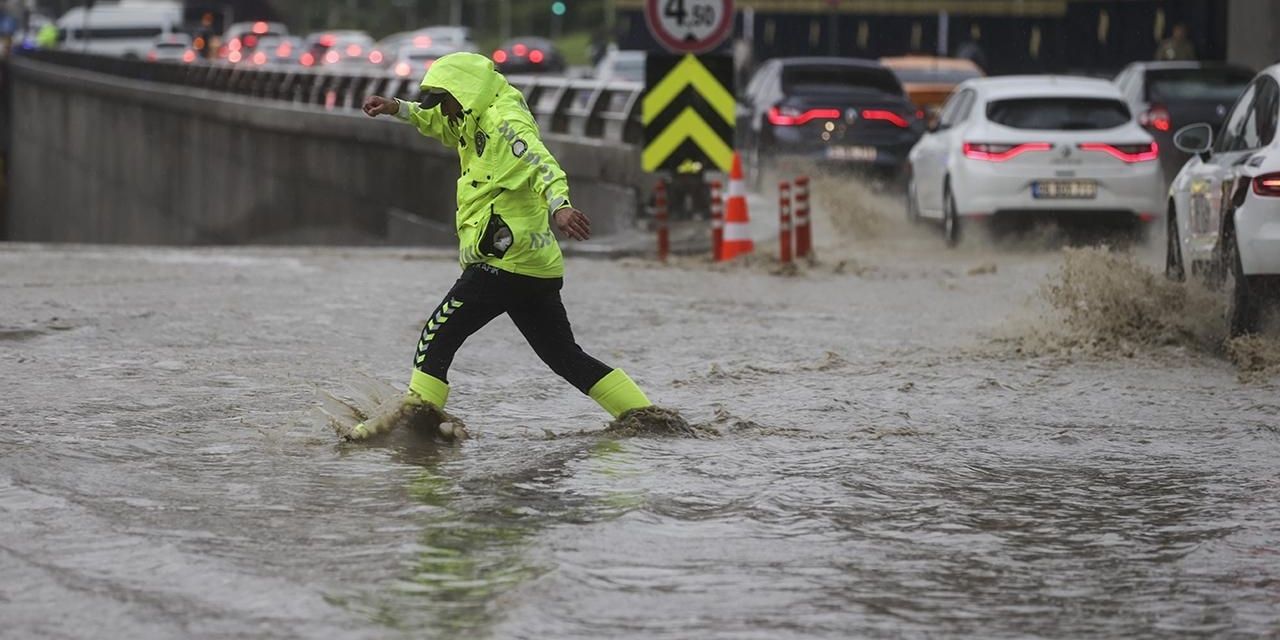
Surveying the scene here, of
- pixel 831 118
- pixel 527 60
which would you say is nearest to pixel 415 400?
pixel 831 118

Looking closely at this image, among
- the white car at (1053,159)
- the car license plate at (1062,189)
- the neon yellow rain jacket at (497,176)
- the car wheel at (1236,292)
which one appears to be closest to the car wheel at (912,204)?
the white car at (1053,159)

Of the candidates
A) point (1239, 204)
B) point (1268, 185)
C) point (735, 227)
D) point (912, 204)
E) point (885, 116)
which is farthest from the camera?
point (885, 116)

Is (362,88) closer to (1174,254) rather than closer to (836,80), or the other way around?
(836,80)

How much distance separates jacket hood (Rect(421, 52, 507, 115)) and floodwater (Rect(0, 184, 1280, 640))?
3.98ft

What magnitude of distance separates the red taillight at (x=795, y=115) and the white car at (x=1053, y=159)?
5210 mm

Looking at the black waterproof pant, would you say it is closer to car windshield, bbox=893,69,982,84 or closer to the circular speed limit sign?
the circular speed limit sign

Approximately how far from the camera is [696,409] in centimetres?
964

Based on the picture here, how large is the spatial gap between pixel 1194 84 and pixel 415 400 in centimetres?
1775

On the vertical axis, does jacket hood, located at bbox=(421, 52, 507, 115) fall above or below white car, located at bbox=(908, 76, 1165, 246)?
above

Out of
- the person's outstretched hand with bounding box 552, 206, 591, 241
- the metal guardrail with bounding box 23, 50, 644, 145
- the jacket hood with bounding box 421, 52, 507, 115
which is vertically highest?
the jacket hood with bounding box 421, 52, 507, 115

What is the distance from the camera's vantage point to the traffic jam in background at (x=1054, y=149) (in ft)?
37.3

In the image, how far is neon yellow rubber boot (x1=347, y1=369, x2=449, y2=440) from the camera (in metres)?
8.30

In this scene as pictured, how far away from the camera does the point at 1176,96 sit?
951 inches

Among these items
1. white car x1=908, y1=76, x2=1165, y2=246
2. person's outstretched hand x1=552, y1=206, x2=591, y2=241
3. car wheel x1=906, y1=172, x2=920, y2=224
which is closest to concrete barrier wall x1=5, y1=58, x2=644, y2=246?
car wheel x1=906, y1=172, x2=920, y2=224
